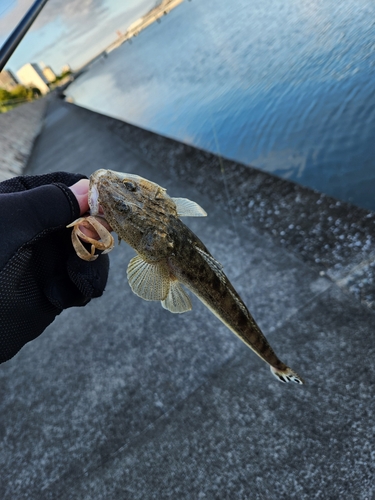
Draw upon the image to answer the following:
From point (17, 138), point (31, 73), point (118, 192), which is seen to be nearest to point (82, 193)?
point (118, 192)

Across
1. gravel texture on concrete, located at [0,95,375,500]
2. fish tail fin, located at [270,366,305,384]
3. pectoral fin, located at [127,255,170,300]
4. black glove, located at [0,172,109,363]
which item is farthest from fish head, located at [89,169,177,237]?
gravel texture on concrete, located at [0,95,375,500]

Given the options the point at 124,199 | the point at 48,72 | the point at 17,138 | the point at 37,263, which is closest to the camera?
the point at 124,199

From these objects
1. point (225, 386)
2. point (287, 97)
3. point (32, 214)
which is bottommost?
point (287, 97)

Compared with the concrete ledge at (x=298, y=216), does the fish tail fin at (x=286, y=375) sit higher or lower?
higher

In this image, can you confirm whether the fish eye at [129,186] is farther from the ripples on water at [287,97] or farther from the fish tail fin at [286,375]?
the ripples on water at [287,97]

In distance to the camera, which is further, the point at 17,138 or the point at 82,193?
the point at 17,138

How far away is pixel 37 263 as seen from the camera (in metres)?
2.32

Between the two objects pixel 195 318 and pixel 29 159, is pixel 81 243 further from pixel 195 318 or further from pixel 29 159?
pixel 29 159

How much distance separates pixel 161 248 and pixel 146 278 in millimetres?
224

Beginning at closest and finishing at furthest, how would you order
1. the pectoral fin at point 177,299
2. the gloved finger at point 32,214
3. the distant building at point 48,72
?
the gloved finger at point 32,214 < the pectoral fin at point 177,299 < the distant building at point 48,72

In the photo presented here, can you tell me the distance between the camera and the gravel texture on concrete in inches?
95.2

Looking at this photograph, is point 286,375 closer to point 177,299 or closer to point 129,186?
point 177,299

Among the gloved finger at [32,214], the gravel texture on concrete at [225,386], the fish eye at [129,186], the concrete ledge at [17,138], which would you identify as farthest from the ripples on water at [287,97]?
the gloved finger at [32,214]

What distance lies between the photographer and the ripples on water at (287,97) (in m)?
6.73
